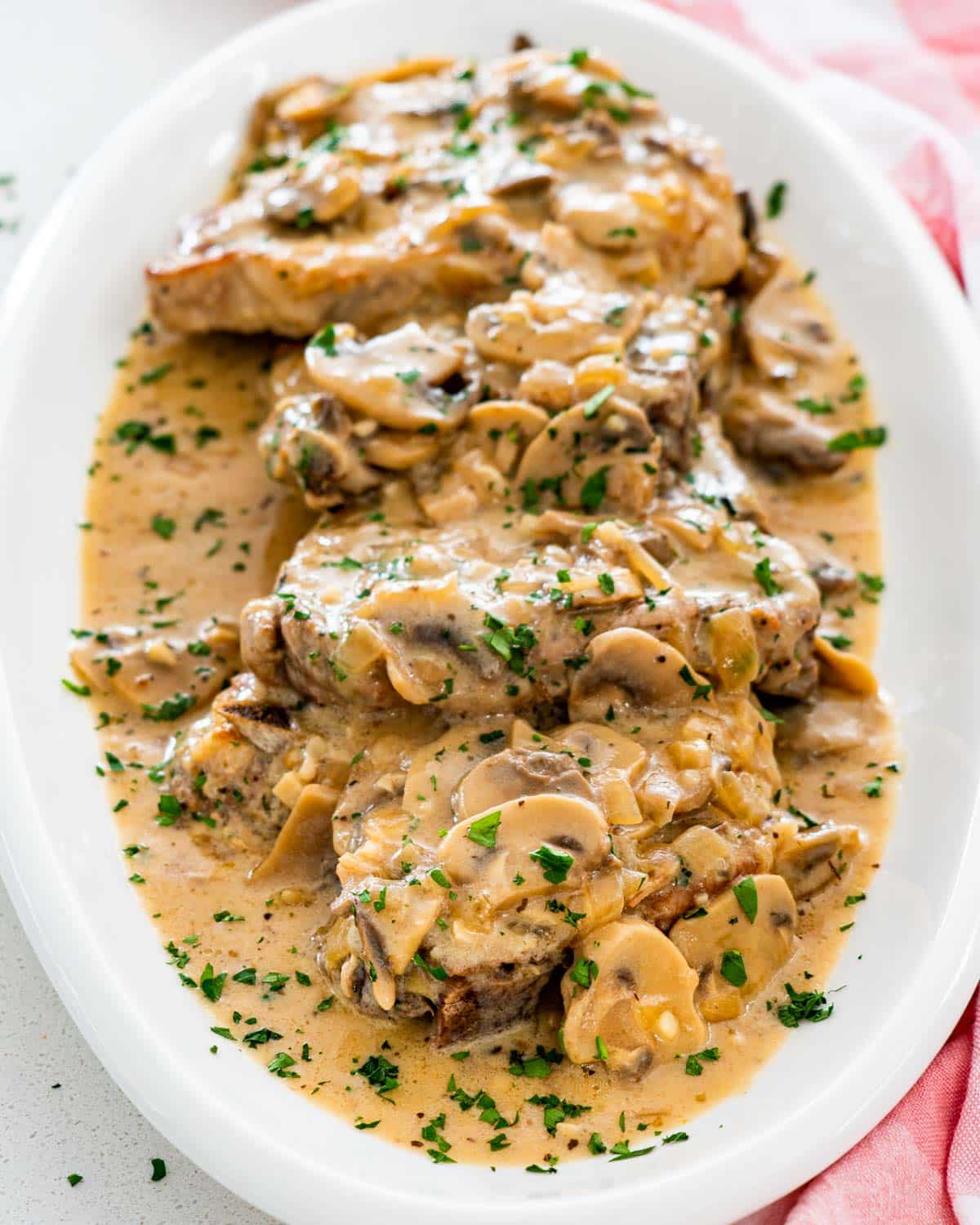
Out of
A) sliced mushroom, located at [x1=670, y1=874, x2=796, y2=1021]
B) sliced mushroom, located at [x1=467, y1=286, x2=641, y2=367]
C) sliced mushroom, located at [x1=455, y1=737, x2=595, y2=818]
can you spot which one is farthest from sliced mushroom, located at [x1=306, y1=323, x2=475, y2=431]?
sliced mushroom, located at [x1=670, y1=874, x2=796, y2=1021]

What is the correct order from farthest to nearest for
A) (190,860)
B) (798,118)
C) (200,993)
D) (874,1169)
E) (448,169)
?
(798,118)
(448,169)
(190,860)
(200,993)
(874,1169)

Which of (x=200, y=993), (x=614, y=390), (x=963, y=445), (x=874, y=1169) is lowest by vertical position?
(x=874, y=1169)

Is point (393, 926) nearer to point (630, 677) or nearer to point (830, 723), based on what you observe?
point (630, 677)

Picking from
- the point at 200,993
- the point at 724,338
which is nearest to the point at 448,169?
the point at 724,338

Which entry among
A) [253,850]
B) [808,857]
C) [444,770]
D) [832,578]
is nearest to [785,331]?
[832,578]

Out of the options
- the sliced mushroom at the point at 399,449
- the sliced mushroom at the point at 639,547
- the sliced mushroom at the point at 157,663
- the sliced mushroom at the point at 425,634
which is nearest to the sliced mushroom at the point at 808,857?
the sliced mushroom at the point at 639,547

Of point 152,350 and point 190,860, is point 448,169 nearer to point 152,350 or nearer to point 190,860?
point 152,350
